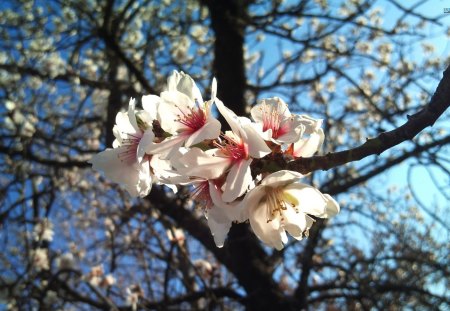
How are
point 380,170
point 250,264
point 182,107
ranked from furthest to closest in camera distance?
point 250,264 → point 380,170 → point 182,107


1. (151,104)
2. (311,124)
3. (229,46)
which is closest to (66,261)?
(229,46)

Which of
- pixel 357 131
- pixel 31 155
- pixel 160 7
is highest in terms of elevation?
pixel 160 7

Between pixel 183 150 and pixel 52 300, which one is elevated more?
pixel 52 300

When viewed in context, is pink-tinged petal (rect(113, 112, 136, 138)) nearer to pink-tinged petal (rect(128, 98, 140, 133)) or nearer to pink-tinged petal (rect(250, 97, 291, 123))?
pink-tinged petal (rect(128, 98, 140, 133))

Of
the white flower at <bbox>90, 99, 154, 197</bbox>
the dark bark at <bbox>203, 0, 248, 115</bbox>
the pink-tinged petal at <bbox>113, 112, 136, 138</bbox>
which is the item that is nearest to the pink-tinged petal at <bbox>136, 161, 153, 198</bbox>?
the white flower at <bbox>90, 99, 154, 197</bbox>

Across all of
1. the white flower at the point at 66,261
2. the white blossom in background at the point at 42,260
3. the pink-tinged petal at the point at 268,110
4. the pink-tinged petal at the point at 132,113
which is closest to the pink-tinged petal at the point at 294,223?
the pink-tinged petal at the point at 268,110

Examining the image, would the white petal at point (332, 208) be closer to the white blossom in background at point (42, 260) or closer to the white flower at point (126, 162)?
the white flower at point (126, 162)

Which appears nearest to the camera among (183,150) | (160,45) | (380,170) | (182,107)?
(183,150)

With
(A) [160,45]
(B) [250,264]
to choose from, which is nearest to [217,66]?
(A) [160,45]

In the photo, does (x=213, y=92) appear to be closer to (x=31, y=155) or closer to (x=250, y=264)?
(x=250, y=264)
